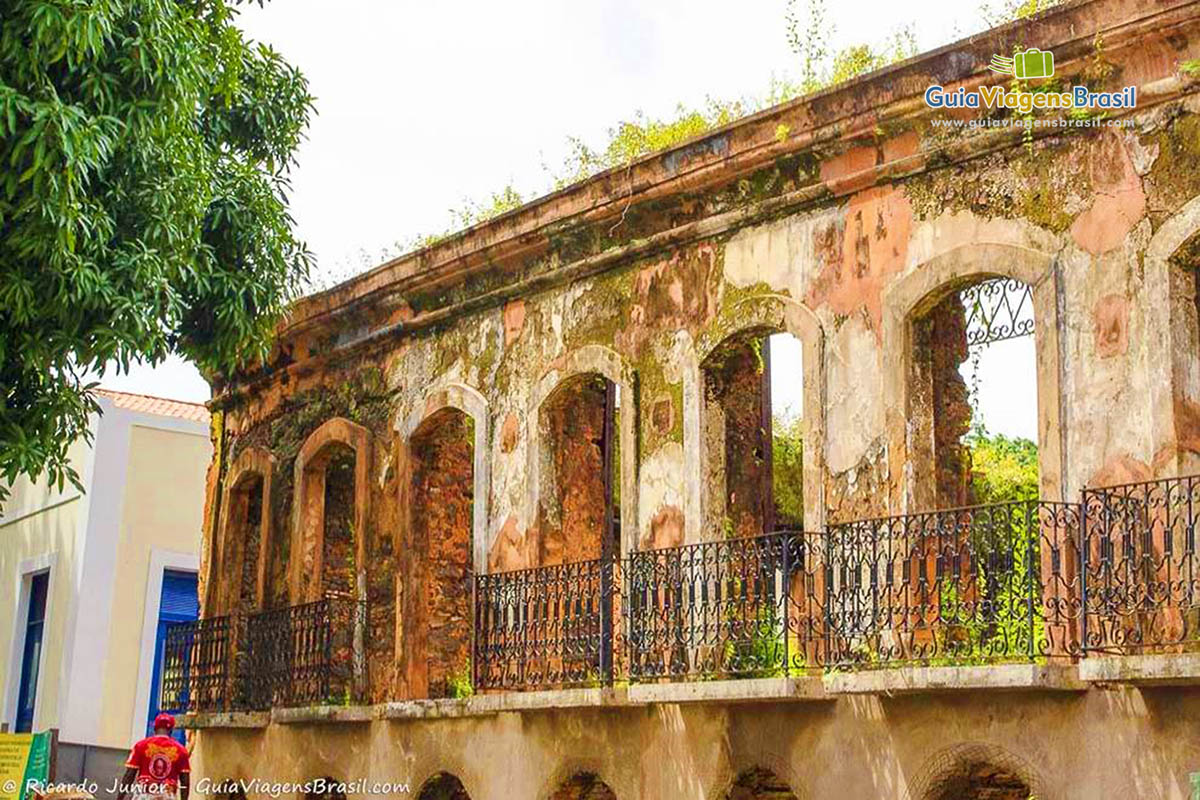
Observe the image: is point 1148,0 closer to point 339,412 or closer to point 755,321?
point 755,321

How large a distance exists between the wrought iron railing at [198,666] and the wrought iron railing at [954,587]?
780 cm

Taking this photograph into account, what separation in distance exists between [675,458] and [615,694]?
5.44 ft

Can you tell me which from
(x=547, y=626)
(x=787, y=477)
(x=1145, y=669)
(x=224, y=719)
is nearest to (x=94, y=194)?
(x=547, y=626)

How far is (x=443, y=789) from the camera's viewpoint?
Result: 14.1 meters

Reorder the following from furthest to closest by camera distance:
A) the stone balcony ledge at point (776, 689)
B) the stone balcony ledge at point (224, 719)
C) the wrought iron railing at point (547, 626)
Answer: the stone balcony ledge at point (224, 719) < the wrought iron railing at point (547, 626) < the stone balcony ledge at point (776, 689)

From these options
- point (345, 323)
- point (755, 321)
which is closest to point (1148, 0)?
point (755, 321)

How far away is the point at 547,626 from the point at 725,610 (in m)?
1.75

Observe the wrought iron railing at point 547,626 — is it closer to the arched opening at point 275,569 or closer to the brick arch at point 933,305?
the brick arch at point 933,305

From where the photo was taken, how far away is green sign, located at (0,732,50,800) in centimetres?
1403

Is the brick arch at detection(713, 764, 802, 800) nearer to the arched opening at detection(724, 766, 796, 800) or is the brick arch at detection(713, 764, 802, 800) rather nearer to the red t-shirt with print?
the arched opening at detection(724, 766, 796, 800)

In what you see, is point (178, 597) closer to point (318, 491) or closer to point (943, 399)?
point (318, 491)

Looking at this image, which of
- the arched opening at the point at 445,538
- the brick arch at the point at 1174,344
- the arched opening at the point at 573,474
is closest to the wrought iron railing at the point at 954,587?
the brick arch at the point at 1174,344

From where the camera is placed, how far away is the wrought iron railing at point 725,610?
10867 millimetres

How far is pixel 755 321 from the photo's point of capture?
11.6 m
